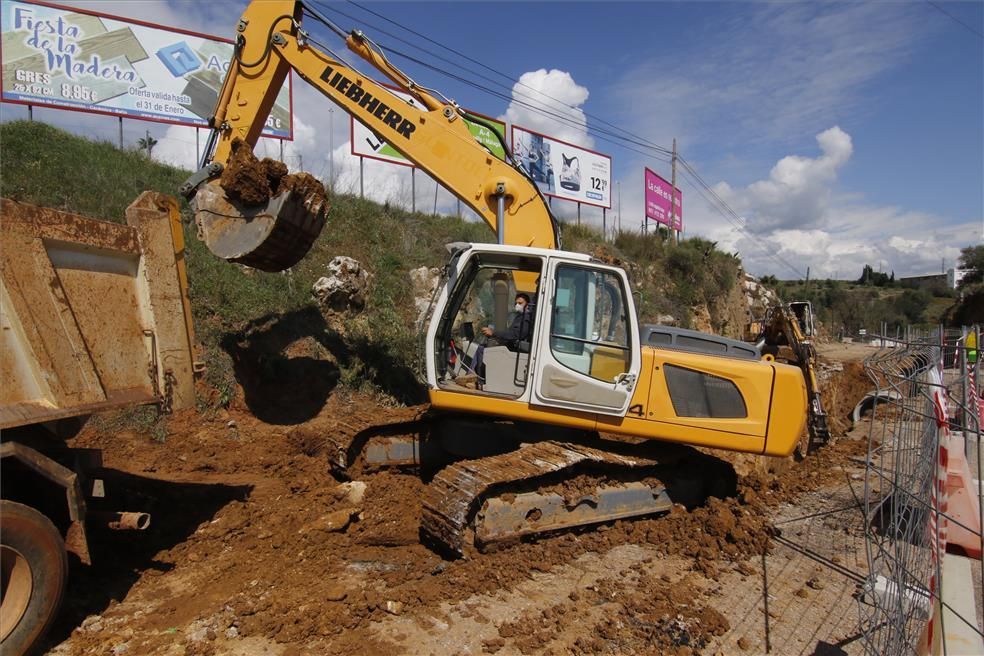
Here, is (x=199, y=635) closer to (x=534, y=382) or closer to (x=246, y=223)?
(x=534, y=382)

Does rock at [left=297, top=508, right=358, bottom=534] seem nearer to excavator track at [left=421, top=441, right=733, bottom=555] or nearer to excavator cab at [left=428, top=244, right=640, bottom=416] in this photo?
excavator track at [left=421, top=441, right=733, bottom=555]

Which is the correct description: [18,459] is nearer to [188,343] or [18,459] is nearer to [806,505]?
[188,343]

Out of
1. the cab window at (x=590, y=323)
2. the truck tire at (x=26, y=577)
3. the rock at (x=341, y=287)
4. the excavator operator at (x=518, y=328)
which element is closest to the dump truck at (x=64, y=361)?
the truck tire at (x=26, y=577)

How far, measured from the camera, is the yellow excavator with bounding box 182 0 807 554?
198 inches

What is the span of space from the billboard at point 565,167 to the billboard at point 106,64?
8.25 metres

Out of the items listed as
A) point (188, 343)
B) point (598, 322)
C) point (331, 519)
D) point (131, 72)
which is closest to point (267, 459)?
point (331, 519)

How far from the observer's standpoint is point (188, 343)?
454cm

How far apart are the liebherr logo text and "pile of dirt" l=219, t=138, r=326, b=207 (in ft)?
3.78

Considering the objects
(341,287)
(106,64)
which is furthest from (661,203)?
(106,64)

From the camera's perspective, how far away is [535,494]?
496cm

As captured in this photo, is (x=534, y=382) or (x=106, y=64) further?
(x=106, y=64)

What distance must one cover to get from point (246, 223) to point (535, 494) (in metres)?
3.88

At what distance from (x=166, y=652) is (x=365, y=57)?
19.8 ft

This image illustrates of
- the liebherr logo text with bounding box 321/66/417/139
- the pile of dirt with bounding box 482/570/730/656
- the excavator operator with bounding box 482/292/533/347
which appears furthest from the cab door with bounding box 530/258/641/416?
the liebherr logo text with bounding box 321/66/417/139
